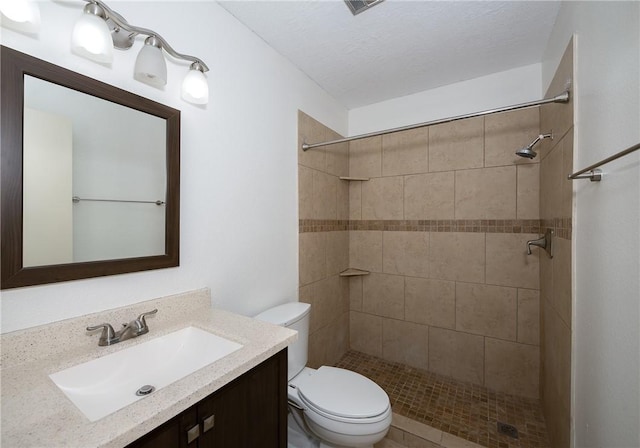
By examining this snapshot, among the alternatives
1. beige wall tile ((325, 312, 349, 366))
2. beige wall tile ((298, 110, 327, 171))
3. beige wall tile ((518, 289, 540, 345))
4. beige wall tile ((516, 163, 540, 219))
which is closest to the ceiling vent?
beige wall tile ((298, 110, 327, 171))

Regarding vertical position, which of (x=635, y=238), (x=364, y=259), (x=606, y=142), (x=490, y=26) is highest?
(x=490, y=26)

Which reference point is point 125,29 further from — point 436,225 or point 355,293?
point 355,293

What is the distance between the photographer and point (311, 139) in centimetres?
209

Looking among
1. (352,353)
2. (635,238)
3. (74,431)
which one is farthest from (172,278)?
(352,353)

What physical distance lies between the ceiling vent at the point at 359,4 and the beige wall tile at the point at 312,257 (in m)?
1.38

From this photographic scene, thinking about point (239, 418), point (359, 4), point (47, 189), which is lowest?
point (239, 418)

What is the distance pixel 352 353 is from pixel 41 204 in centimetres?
247

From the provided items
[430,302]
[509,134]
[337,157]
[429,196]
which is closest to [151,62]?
[337,157]

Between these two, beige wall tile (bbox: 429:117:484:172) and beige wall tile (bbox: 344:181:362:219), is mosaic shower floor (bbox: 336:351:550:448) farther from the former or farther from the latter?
beige wall tile (bbox: 429:117:484:172)

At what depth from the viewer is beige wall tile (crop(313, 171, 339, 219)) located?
2.13 meters

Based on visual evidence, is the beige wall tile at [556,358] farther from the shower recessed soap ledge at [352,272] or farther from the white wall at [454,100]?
the white wall at [454,100]

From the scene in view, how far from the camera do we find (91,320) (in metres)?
0.91

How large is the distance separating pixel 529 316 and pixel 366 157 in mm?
1798

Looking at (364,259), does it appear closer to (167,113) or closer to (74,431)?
(167,113)
